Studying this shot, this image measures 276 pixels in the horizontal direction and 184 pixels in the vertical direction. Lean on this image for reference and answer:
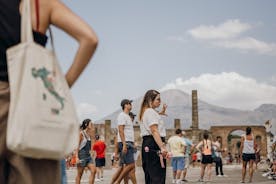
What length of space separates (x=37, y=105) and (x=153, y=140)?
18.6 feet

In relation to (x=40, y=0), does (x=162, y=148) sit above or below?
below

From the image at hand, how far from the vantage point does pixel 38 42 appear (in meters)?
2.31

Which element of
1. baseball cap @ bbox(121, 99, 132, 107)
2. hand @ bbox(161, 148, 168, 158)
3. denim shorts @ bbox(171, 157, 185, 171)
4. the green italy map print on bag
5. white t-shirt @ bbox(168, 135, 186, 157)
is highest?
baseball cap @ bbox(121, 99, 132, 107)

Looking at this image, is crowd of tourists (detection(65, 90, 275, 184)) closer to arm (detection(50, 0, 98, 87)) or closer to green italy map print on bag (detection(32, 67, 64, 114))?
arm (detection(50, 0, 98, 87))

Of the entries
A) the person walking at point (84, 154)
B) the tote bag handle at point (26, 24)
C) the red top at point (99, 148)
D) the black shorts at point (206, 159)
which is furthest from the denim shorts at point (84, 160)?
the tote bag handle at point (26, 24)

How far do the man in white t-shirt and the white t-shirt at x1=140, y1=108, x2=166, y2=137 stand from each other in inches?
114

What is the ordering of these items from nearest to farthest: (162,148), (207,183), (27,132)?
(27,132)
(162,148)
(207,183)

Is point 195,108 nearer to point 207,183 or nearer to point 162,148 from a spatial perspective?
point 207,183

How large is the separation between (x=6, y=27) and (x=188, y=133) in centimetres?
7103

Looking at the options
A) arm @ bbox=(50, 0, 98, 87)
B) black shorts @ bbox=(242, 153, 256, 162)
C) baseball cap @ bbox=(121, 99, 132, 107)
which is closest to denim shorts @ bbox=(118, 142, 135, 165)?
baseball cap @ bbox=(121, 99, 132, 107)

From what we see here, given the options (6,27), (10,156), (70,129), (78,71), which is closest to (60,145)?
(70,129)

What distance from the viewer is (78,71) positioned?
2.38 metres

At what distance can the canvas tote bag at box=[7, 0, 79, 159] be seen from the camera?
2.05 m

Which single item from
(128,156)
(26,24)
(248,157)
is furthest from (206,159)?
(26,24)
